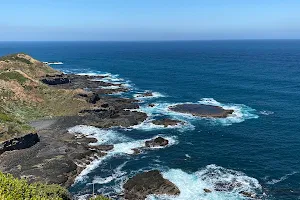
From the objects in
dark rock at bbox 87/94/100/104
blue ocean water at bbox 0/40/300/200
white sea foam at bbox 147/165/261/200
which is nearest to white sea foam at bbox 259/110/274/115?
blue ocean water at bbox 0/40/300/200

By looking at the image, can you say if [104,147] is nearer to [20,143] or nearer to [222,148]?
[20,143]

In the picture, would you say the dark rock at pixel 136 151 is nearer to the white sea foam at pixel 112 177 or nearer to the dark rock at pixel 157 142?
the dark rock at pixel 157 142

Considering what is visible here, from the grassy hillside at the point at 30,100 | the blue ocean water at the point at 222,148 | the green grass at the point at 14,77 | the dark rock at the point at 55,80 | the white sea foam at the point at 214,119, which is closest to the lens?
the blue ocean water at the point at 222,148

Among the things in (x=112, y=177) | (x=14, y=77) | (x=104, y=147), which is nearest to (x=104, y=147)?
(x=104, y=147)

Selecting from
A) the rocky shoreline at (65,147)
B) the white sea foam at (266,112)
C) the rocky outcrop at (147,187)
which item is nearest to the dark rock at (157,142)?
the rocky shoreline at (65,147)

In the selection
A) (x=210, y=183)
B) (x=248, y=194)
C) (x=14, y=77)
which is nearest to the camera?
(x=248, y=194)
